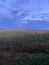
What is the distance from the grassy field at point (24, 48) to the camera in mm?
13469

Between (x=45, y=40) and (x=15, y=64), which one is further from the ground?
(x=45, y=40)

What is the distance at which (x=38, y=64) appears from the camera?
13039 mm

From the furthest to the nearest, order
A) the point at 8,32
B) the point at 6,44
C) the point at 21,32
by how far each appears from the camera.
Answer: the point at 8,32
the point at 21,32
the point at 6,44

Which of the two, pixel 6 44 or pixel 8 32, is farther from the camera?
pixel 8 32

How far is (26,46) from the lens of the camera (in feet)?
52.1

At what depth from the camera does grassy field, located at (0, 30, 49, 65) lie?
1347 cm

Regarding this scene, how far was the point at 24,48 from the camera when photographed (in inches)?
621

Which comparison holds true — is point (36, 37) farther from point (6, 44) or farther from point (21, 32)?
point (6, 44)

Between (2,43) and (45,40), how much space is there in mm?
3812

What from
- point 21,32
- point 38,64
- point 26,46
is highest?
point 21,32

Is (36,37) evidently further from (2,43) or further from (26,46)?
(2,43)

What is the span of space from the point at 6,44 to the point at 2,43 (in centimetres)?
38

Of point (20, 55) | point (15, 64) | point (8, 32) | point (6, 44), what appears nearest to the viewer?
point (15, 64)

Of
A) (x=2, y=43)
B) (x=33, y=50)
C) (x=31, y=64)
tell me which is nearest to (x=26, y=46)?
(x=33, y=50)
